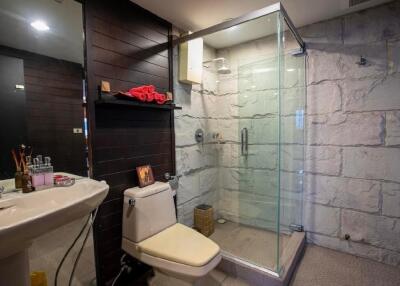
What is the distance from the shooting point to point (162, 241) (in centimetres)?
155

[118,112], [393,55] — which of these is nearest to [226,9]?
[118,112]

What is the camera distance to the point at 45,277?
1.33 m

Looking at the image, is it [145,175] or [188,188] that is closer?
[145,175]

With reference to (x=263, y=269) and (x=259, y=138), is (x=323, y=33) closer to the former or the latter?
(x=259, y=138)

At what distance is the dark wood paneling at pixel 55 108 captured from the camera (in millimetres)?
1249

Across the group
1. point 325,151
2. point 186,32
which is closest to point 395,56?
point 325,151

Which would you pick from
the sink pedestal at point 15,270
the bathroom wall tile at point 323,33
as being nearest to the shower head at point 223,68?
the bathroom wall tile at point 323,33

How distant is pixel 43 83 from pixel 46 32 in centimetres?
30

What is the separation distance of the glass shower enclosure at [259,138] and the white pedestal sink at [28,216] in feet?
4.47

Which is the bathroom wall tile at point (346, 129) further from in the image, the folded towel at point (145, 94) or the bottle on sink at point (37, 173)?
the bottle on sink at point (37, 173)

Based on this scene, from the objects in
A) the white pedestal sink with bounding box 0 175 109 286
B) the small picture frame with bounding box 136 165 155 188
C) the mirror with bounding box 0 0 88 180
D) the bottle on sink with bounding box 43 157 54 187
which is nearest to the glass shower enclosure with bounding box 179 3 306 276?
the small picture frame with bounding box 136 165 155 188

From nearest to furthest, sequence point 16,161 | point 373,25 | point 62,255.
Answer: point 16,161 → point 62,255 → point 373,25

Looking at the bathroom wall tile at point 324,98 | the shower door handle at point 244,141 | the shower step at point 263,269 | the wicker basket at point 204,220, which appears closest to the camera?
the shower step at point 263,269

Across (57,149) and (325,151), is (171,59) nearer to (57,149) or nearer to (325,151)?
(57,149)
